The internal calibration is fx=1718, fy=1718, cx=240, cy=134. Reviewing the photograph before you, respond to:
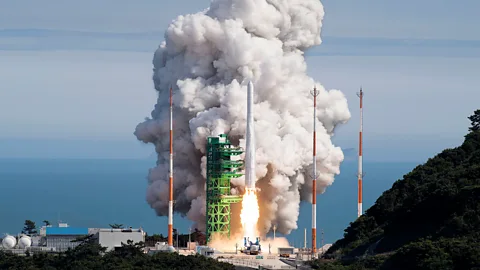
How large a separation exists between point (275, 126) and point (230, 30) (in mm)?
4920

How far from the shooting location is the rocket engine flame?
249 feet

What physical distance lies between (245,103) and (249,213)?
17.0 ft

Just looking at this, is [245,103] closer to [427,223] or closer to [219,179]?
[219,179]

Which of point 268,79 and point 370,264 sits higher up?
point 268,79

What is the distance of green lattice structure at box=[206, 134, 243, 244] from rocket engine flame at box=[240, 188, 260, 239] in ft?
2.87

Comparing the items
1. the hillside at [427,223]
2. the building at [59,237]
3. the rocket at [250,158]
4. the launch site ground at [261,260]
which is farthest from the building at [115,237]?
the hillside at [427,223]

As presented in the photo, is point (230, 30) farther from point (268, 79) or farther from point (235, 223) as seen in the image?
point (235, 223)

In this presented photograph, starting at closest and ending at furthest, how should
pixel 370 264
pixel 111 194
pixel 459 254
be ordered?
pixel 459 254 < pixel 370 264 < pixel 111 194

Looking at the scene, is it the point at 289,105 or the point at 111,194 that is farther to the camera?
the point at 111,194

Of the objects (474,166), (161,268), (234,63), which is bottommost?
(161,268)

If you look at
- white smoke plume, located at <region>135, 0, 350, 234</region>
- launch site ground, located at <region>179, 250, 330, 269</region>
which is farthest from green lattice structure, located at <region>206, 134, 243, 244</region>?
launch site ground, located at <region>179, 250, 330, 269</region>

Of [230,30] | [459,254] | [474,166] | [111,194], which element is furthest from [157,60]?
[111,194]

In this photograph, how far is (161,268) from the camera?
64.1 meters

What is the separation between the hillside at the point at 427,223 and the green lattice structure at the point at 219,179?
7339 millimetres
